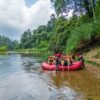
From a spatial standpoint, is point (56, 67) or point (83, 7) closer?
point (56, 67)

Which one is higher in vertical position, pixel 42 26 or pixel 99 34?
pixel 42 26

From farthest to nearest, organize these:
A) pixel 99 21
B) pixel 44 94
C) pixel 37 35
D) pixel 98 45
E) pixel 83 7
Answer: pixel 37 35 < pixel 83 7 < pixel 98 45 < pixel 99 21 < pixel 44 94

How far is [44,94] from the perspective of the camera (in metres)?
12.7

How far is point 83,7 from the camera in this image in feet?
132

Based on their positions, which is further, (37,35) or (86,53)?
(37,35)

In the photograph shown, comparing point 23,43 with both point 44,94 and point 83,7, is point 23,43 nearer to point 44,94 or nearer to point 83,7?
point 83,7

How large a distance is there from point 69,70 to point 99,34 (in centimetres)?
960

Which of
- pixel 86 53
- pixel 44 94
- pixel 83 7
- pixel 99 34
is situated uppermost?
pixel 83 7

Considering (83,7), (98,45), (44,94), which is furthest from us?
(83,7)

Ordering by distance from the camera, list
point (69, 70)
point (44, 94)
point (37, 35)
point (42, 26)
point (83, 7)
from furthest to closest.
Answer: point (42, 26), point (37, 35), point (83, 7), point (69, 70), point (44, 94)

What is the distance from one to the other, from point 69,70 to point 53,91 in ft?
30.1

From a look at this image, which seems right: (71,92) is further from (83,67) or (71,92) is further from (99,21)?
(99,21)

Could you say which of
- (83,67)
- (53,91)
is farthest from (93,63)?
(53,91)

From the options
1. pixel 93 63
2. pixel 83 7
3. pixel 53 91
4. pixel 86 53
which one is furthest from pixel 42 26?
pixel 53 91
